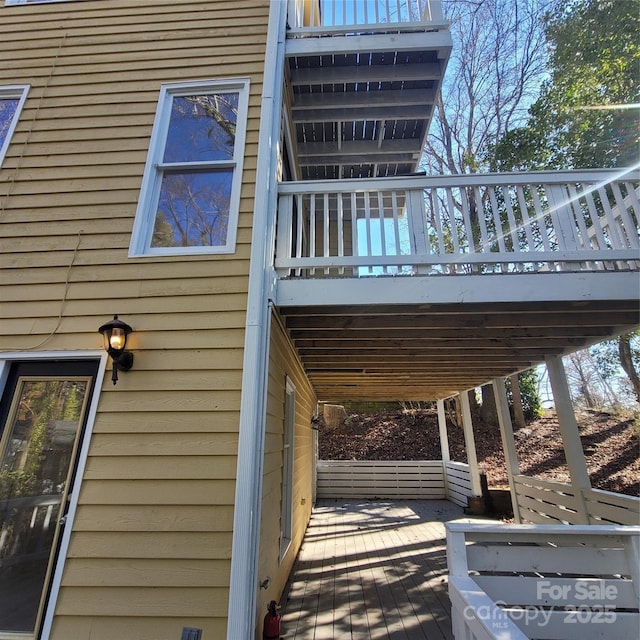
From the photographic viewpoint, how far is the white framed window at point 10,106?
3344mm

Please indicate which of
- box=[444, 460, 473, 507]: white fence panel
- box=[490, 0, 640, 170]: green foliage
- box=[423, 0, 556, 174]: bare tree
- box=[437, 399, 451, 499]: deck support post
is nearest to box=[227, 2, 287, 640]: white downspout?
box=[490, 0, 640, 170]: green foliage

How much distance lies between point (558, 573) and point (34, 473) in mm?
3270

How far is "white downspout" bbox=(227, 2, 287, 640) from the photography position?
2.07 metres

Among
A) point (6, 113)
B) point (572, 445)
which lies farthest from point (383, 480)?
point (6, 113)

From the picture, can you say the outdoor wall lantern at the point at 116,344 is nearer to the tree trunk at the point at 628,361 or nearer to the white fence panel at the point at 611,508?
the white fence panel at the point at 611,508

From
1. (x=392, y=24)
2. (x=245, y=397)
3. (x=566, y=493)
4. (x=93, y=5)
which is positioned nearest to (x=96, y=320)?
(x=245, y=397)

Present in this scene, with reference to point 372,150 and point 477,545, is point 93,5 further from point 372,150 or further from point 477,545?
point 477,545

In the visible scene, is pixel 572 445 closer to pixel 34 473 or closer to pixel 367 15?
pixel 34 473

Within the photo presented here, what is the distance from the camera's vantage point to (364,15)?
3836 mm

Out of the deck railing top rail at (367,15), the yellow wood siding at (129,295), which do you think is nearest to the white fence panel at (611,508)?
the yellow wood siding at (129,295)

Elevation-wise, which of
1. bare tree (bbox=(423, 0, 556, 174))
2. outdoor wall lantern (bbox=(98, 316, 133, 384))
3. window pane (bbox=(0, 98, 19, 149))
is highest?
bare tree (bbox=(423, 0, 556, 174))

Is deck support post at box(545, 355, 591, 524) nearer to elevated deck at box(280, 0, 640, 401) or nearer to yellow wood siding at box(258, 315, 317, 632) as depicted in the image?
elevated deck at box(280, 0, 640, 401)

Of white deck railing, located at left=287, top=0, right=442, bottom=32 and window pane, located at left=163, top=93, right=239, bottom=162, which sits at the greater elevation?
white deck railing, located at left=287, top=0, right=442, bottom=32

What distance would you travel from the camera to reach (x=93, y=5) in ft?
12.4
